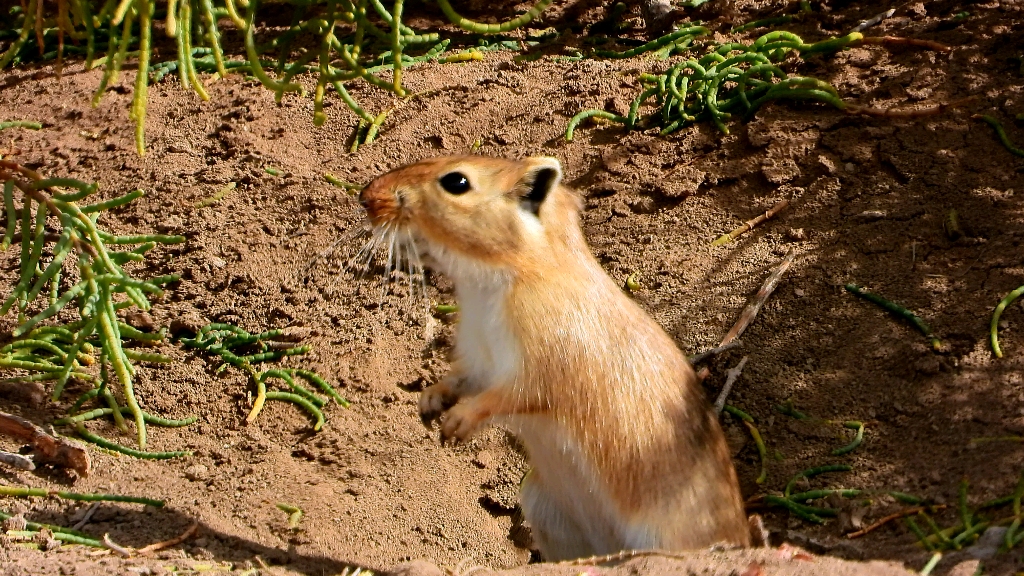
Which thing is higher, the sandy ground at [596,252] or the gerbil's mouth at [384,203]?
the gerbil's mouth at [384,203]

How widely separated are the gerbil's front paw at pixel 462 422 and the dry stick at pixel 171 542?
118 cm

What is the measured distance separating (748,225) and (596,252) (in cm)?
92

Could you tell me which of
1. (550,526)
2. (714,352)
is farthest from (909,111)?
(550,526)

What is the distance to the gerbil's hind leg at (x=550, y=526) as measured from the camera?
Result: 5367 mm

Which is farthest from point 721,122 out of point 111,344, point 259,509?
point 111,344

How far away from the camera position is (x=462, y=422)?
490 centimetres

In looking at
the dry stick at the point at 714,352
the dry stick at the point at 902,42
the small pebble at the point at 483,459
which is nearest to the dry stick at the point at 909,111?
the dry stick at the point at 902,42

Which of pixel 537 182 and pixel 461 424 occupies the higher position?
pixel 537 182

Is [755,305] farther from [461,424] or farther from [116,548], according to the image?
[116,548]

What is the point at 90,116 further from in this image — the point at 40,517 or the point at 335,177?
the point at 40,517

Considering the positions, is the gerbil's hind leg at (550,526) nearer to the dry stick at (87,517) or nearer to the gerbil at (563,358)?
the gerbil at (563,358)

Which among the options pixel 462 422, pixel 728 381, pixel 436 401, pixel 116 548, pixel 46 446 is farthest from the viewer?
pixel 728 381

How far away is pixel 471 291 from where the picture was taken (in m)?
5.02

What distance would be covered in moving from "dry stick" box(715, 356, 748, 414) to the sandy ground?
0.08 metres
